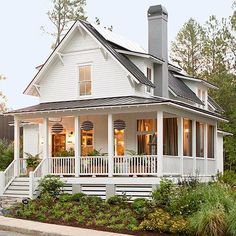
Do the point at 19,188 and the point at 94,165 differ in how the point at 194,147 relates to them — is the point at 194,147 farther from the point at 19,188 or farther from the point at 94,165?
the point at 19,188

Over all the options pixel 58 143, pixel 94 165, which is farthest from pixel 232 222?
pixel 58 143

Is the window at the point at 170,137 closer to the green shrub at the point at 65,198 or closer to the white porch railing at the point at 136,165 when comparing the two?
the white porch railing at the point at 136,165

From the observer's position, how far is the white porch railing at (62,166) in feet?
72.2

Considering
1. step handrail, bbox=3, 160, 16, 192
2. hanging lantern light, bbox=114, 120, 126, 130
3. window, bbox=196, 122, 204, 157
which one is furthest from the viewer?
window, bbox=196, 122, 204, 157

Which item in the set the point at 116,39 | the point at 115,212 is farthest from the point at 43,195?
the point at 116,39

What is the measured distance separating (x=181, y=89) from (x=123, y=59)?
15.5 feet

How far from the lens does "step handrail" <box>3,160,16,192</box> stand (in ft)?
75.1

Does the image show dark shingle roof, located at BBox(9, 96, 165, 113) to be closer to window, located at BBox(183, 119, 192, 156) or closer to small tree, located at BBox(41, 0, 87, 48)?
window, located at BBox(183, 119, 192, 156)

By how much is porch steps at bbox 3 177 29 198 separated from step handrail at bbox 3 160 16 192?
140 mm

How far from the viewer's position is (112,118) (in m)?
21.2

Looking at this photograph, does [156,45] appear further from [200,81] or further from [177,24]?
[177,24]

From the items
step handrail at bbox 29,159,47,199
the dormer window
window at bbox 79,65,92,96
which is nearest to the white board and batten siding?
window at bbox 79,65,92,96

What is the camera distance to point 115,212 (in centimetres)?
1812

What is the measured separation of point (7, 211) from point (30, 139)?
11607mm
